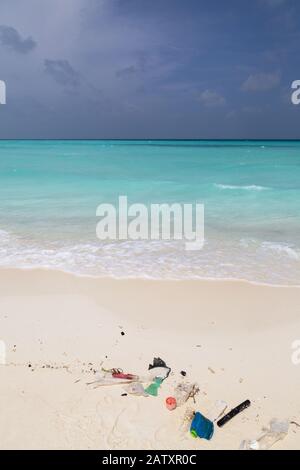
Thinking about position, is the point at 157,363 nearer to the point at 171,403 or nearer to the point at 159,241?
the point at 171,403

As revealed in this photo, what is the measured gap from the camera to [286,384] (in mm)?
Answer: 4766

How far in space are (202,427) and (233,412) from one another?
439 mm

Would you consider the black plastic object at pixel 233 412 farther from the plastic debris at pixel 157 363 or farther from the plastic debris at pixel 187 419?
the plastic debris at pixel 157 363

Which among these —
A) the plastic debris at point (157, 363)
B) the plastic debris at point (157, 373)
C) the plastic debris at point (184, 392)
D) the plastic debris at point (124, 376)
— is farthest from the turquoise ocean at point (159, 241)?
the plastic debris at point (184, 392)

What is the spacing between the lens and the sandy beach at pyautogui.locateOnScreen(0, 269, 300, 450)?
160 inches

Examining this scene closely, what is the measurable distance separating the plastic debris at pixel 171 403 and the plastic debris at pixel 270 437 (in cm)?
82

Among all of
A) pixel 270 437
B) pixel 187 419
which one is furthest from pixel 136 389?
pixel 270 437

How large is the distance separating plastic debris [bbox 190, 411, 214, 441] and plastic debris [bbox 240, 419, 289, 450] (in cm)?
34

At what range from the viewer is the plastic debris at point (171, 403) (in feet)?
14.2

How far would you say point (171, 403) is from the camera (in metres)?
4.38

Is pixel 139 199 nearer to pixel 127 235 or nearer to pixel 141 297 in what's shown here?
pixel 127 235

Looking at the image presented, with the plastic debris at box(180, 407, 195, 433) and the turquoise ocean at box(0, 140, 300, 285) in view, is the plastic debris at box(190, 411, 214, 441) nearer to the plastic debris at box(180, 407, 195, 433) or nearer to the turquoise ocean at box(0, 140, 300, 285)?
the plastic debris at box(180, 407, 195, 433)

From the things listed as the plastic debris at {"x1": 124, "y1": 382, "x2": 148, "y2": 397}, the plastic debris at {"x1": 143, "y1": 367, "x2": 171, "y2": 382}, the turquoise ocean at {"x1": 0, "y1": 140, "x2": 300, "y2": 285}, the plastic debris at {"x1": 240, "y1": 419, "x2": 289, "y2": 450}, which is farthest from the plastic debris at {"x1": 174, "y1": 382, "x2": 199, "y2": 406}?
the turquoise ocean at {"x1": 0, "y1": 140, "x2": 300, "y2": 285}
